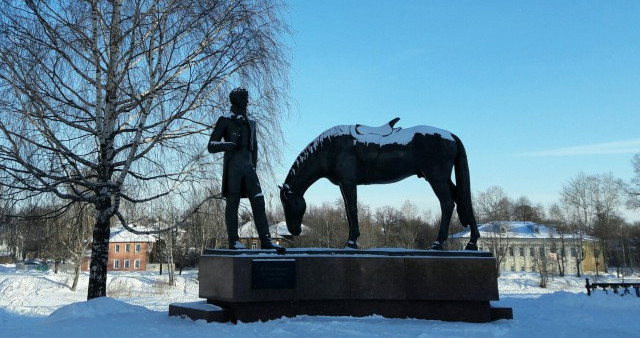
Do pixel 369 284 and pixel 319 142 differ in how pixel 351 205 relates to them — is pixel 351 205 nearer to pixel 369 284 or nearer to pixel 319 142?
pixel 319 142

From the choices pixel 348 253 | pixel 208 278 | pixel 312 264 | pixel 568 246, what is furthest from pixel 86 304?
pixel 568 246

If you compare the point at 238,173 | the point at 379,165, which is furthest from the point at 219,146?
the point at 379,165

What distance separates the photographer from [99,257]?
10148 millimetres

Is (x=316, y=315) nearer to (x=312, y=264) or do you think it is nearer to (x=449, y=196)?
(x=312, y=264)

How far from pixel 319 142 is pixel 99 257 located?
5.79 m

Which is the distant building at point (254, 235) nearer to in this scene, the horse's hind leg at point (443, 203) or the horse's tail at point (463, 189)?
the horse's hind leg at point (443, 203)

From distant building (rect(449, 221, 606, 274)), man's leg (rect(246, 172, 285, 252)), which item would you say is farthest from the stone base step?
distant building (rect(449, 221, 606, 274))

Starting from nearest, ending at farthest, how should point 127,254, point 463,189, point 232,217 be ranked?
point 232,217 < point 463,189 < point 127,254

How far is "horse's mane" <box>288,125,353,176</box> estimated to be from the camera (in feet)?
25.5

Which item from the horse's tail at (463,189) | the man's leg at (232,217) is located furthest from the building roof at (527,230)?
the man's leg at (232,217)

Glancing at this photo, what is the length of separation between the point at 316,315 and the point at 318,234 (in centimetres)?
3558

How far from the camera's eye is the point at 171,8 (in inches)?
405

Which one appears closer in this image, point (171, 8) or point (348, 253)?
point (348, 253)

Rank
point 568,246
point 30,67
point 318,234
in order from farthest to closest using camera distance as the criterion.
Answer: point 568,246 → point 318,234 → point 30,67
